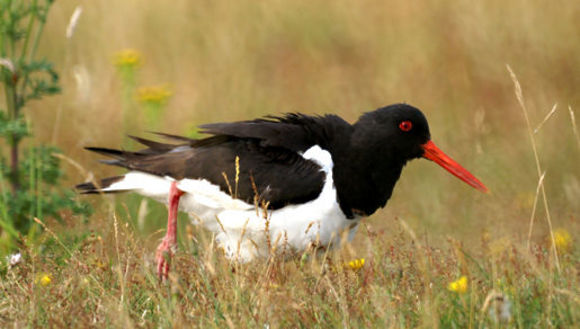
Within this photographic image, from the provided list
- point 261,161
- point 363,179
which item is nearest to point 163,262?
point 261,161

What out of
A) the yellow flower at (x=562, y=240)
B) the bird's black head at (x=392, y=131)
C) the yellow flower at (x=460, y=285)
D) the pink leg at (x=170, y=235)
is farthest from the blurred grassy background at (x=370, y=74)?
the yellow flower at (x=460, y=285)

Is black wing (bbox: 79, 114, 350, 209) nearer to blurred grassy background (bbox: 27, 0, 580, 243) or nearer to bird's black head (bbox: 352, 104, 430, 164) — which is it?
bird's black head (bbox: 352, 104, 430, 164)

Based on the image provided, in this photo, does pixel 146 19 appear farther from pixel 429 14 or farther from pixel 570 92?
pixel 570 92

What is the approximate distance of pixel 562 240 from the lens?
5000 mm

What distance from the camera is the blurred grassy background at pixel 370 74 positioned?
7113 mm

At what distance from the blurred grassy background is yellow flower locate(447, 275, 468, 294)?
2635 mm

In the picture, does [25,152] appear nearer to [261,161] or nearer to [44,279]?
[44,279]

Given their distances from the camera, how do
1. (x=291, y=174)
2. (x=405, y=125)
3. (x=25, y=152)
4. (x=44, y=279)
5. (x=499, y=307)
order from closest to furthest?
(x=499, y=307), (x=44, y=279), (x=291, y=174), (x=405, y=125), (x=25, y=152)

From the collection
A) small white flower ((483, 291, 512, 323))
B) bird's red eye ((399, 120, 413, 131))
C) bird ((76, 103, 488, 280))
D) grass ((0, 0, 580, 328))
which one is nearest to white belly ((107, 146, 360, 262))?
bird ((76, 103, 488, 280))

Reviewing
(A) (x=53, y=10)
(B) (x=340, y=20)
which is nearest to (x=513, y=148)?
(B) (x=340, y=20)

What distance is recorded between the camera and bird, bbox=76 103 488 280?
471 centimetres

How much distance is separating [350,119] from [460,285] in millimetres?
5016

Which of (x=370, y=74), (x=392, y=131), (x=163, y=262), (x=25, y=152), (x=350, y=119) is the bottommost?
(x=163, y=262)

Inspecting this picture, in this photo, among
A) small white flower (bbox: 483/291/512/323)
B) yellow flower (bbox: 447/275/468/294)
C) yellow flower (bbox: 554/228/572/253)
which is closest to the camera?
small white flower (bbox: 483/291/512/323)
